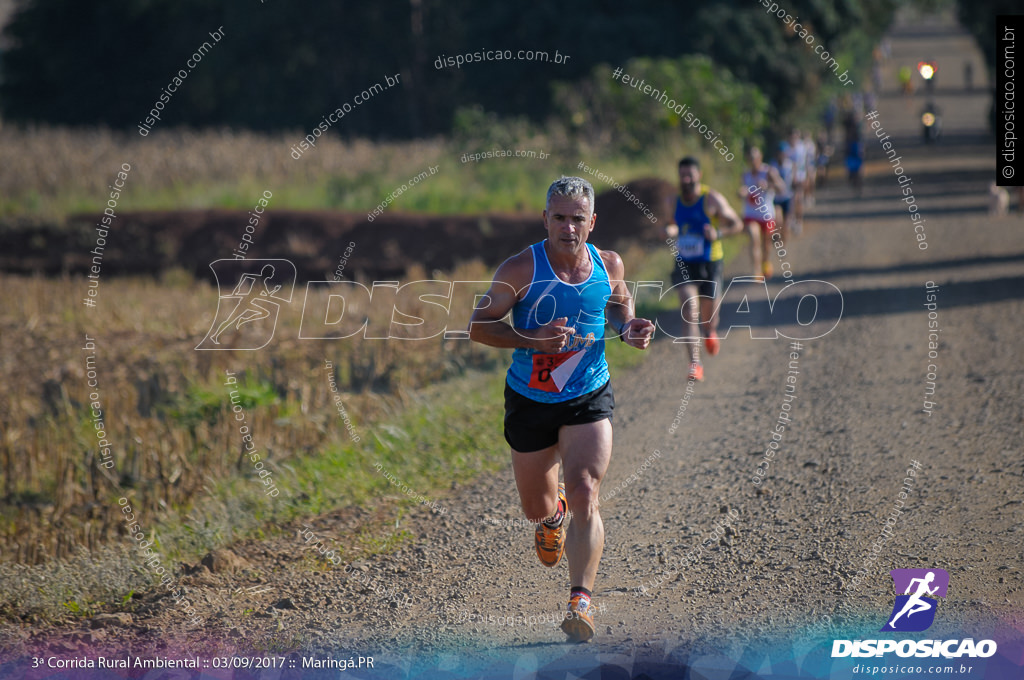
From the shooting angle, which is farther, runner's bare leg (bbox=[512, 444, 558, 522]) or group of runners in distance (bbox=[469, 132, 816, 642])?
runner's bare leg (bbox=[512, 444, 558, 522])

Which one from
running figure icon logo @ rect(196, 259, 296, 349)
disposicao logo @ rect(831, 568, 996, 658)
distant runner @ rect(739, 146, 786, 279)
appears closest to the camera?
disposicao logo @ rect(831, 568, 996, 658)

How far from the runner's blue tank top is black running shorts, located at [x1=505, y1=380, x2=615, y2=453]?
32 mm

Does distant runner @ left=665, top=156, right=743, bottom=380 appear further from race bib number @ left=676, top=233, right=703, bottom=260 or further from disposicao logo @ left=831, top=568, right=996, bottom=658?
disposicao logo @ left=831, top=568, right=996, bottom=658

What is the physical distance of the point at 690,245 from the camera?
9.29 m

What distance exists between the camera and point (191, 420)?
9445 millimetres

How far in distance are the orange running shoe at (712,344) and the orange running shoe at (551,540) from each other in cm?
535

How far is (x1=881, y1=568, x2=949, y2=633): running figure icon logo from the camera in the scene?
454 cm

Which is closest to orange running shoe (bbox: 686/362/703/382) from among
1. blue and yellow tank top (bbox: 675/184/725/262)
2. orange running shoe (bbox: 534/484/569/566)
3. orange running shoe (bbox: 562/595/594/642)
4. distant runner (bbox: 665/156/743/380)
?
distant runner (bbox: 665/156/743/380)

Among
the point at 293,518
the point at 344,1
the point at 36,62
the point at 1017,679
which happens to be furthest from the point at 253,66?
the point at 1017,679

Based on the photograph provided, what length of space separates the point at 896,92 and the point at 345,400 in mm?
62800

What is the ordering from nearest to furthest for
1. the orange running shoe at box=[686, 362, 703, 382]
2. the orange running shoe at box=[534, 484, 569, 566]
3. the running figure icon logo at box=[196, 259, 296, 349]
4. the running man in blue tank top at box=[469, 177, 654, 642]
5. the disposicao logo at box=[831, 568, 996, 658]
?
the disposicao logo at box=[831, 568, 996, 658]
the running man in blue tank top at box=[469, 177, 654, 642]
the orange running shoe at box=[534, 484, 569, 566]
the orange running shoe at box=[686, 362, 703, 382]
the running figure icon logo at box=[196, 259, 296, 349]

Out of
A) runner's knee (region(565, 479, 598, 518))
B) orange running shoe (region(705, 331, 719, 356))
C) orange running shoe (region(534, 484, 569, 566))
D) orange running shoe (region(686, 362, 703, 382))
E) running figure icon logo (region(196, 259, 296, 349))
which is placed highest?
running figure icon logo (region(196, 259, 296, 349))

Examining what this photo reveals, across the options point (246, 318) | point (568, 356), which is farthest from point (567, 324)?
point (246, 318)

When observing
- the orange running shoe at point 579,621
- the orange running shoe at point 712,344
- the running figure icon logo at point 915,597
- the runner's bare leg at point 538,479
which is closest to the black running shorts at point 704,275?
the orange running shoe at point 712,344
